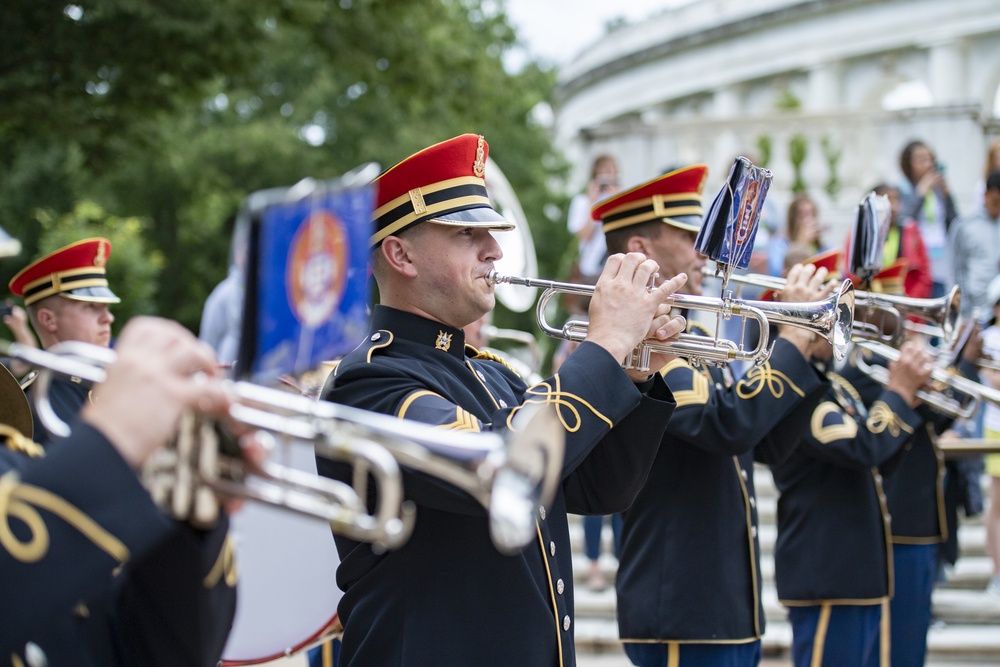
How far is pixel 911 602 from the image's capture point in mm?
5785

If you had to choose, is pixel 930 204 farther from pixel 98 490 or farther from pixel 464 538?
pixel 98 490

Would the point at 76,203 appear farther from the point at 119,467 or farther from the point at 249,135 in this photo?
the point at 119,467

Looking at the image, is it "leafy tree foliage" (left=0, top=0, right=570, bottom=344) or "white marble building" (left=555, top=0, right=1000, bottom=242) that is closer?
"leafy tree foliage" (left=0, top=0, right=570, bottom=344)

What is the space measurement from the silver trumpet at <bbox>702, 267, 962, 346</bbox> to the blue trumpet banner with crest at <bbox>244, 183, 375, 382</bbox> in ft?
11.8

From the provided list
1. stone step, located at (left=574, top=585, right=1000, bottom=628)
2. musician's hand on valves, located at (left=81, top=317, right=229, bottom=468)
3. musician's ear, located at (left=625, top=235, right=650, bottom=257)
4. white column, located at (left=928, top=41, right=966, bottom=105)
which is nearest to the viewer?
musician's hand on valves, located at (left=81, top=317, right=229, bottom=468)

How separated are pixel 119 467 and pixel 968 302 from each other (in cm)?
866

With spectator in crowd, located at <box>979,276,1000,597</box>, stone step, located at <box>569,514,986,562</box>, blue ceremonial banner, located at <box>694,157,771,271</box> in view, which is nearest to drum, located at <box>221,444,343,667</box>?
blue ceremonial banner, located at <box>694,157,771,271</box>

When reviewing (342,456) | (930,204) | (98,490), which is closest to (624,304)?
(342,456)

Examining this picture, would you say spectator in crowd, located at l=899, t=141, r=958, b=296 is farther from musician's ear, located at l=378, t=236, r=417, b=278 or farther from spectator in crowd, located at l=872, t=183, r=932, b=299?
musician's ear, located at l=378, t=236, r=417, b=278

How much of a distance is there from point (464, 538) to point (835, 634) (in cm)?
267

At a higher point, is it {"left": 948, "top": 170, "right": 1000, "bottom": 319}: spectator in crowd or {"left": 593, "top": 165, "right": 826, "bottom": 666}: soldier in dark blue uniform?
{"left": 948, "top": 170, "right": 1000, "bottom": 319}: spectator in crowd

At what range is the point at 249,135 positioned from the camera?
86.8 ft

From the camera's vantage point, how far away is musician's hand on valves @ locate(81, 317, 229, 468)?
1771 mm

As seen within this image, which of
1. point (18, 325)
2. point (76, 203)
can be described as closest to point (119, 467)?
point (18, 325)
